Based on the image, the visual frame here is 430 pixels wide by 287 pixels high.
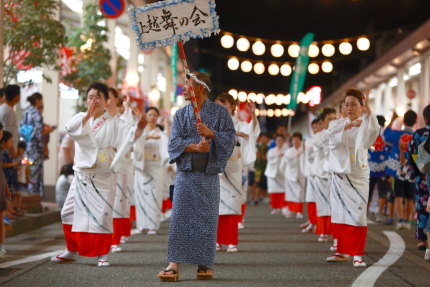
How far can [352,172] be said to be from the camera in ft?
25.4

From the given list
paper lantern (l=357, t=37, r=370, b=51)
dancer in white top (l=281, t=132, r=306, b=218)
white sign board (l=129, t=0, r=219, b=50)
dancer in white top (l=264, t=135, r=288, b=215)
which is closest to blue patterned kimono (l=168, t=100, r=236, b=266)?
white sign board (l=129, t=0, r=219, b=50)

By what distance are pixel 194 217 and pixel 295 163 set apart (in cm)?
969

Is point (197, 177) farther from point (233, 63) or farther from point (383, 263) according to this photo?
point (233, 63)

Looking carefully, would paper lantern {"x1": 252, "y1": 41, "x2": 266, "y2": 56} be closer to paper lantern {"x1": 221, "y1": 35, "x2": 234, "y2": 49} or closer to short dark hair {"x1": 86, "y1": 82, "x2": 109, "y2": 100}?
paper lantern {"x1": 221, "y1": 35, "x2": 234, "y2": 49}

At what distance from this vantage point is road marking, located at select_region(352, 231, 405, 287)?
6.28 meters

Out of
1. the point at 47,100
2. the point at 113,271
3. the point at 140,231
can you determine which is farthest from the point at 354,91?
the point at 47,100

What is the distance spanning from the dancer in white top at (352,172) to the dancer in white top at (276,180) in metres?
9.03

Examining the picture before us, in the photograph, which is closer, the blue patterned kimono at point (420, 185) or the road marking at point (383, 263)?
the road marking at point (383, 263)

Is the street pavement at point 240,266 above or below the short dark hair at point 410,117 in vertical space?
below

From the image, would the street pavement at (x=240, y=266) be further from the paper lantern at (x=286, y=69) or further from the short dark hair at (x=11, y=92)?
the paper lantern at (x=286, y=69)

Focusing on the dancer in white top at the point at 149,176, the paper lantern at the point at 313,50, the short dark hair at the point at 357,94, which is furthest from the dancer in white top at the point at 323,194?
Answer: the paper lantern at the point at 313,50

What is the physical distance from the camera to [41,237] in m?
10.0

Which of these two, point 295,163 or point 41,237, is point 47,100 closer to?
point 295,163

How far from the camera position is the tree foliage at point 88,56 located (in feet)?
54.2
